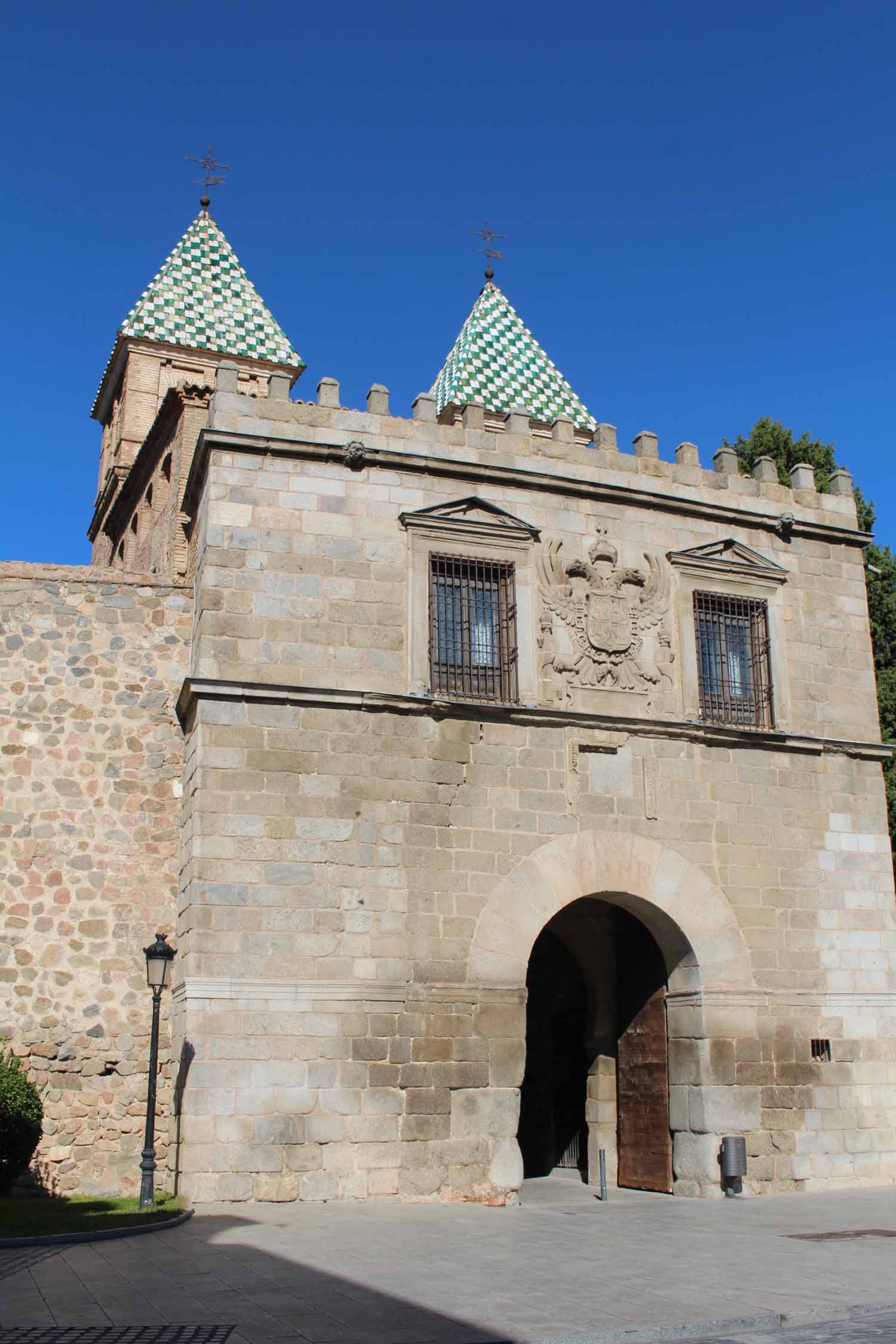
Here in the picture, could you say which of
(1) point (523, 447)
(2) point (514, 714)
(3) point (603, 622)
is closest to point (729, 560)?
(3) point (603, 622)

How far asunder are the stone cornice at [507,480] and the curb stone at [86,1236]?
771 cm

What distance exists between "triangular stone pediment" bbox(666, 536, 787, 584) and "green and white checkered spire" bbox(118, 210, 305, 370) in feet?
48.4

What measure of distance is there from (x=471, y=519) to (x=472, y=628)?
1260 millimetres

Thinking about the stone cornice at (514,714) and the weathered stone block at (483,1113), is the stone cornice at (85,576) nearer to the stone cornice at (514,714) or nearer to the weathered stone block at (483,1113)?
the stone cornice at (514,714)

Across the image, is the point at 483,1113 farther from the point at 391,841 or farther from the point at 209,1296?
the point at 209,1296

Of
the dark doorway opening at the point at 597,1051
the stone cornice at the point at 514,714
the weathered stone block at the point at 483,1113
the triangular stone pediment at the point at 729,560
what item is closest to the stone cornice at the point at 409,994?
A: the dark doorway opening at the point at 597,1051

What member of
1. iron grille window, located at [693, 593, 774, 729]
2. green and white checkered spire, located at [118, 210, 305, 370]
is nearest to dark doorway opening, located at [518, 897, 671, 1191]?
iron grille window, located at [693, 593, 774, 729]

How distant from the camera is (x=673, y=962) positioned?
14.4m

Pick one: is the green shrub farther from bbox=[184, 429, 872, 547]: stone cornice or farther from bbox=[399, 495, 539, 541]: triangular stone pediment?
bbox=[399, 495, 539, 541]: triangular stone pediment

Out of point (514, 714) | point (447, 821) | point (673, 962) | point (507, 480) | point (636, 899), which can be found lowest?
point (673, 962)

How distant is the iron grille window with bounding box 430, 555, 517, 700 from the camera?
46.1ft

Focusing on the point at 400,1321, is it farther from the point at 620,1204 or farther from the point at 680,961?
the point at 680,961

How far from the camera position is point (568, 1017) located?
646 inches

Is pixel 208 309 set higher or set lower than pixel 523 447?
higher
